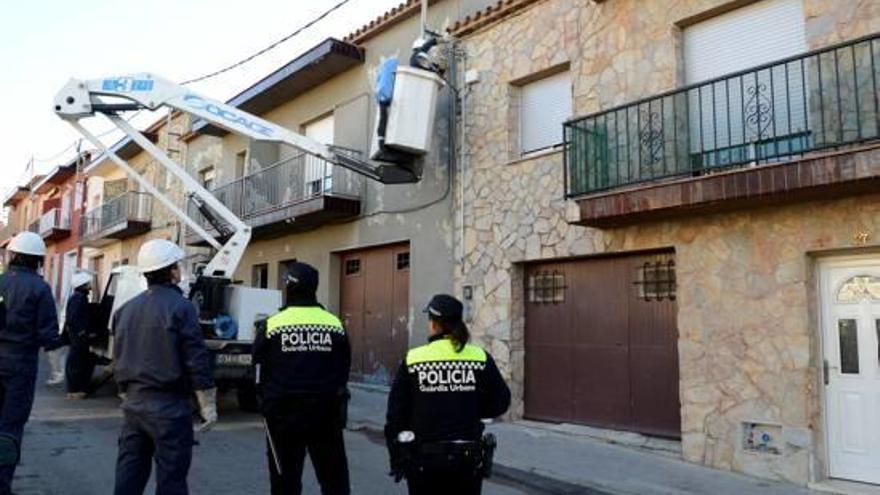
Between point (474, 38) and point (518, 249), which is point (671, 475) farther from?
point (474, 38)

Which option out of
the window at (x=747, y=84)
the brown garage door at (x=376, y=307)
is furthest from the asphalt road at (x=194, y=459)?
the window at (x=747, y=84)

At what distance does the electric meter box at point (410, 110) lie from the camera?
10.3 m

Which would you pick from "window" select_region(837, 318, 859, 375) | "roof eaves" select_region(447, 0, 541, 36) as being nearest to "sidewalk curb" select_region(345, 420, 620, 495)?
"window" select_region(837, 318, 859, 375)

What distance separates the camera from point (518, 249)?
31.9ft

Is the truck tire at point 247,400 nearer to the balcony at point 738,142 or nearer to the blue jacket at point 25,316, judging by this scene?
the blue jacket at point 25,316

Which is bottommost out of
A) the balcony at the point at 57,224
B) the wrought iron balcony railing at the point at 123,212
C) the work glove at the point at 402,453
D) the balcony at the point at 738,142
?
the work glove at the point at 402,453

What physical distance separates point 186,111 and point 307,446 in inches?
294

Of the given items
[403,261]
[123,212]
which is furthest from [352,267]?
[123,212]

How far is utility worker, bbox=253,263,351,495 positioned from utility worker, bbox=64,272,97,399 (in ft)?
26.5

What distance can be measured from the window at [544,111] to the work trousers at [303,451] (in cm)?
620

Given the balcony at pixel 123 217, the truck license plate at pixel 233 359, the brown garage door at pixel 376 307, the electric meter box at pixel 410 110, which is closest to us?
the truck license plate at pixel 233 359

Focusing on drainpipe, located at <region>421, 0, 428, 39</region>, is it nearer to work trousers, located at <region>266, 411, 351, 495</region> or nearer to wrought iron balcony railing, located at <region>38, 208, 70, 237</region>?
work trousers, located at <region>266, 411, 351, 495</region>

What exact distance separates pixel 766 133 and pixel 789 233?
96 centimetres

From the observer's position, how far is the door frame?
6742mm
